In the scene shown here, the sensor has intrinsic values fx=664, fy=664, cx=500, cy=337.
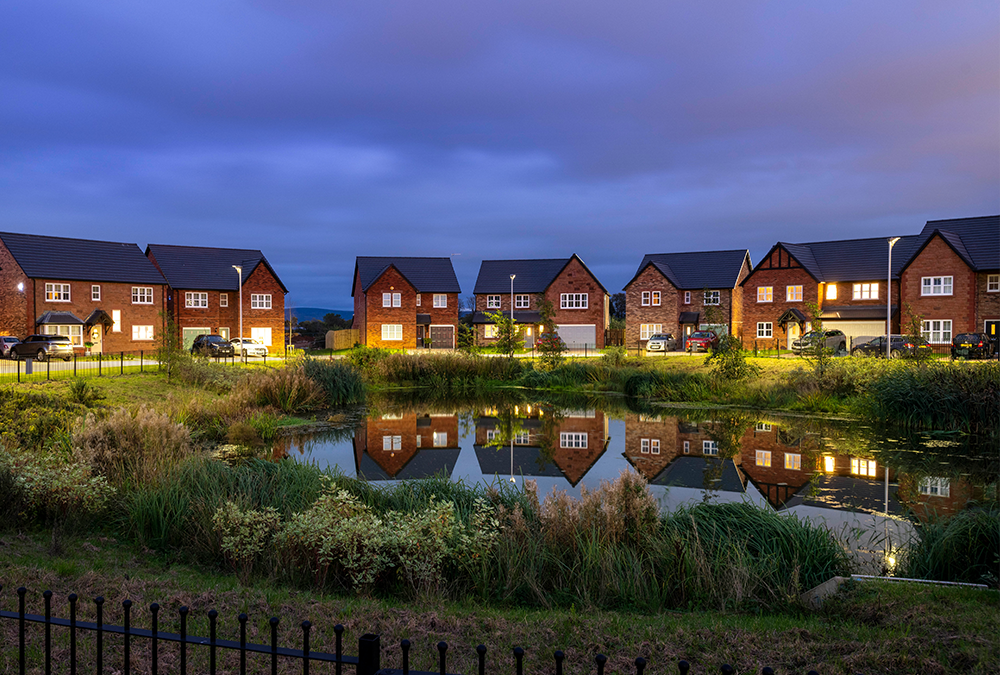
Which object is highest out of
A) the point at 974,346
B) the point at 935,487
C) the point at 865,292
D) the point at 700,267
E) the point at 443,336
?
the point at 700,267

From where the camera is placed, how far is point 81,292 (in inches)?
1821

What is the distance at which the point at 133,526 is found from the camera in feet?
27.9

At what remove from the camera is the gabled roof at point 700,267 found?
57000 millimetres

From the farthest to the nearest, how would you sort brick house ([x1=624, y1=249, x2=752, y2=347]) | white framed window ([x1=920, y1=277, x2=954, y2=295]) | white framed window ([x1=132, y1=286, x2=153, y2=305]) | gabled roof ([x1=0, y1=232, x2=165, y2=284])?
brick house ([x1=624, y1=249, x2=752, y2=347])
white framed window ([x1=132, y1=286, x2=153, y2=305])
white framed window ([x1=920, y1=277, x2=954, y2=295])
gabled roof ([x1=0, y1=232, x2=165, y2=284])

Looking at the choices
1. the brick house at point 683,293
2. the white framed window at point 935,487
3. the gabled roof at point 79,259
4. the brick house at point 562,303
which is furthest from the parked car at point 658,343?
the gabled roof at point 79,259

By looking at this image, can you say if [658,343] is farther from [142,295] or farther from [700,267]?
[142,295]

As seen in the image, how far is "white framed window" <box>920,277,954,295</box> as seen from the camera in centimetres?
4556

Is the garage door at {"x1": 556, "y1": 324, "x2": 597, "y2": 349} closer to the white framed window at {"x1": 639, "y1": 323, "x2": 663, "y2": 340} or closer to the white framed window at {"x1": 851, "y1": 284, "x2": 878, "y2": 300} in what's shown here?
the white framed window at {"x1": 639, "y1": 323, "x2": 663, "y2": 340}

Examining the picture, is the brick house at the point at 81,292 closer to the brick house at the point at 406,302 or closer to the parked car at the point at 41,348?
the parked car at the point at 41,348

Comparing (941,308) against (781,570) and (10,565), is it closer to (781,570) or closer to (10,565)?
(781,570)

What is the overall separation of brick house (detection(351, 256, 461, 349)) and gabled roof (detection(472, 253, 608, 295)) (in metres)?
3.69

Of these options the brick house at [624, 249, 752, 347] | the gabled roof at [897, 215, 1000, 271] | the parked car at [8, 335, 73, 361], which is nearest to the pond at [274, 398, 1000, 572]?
the parked car at [8, 335, 73, 361]

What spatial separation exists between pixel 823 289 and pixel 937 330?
336 inches

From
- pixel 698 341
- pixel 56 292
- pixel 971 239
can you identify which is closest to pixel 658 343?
pixel 698 341
